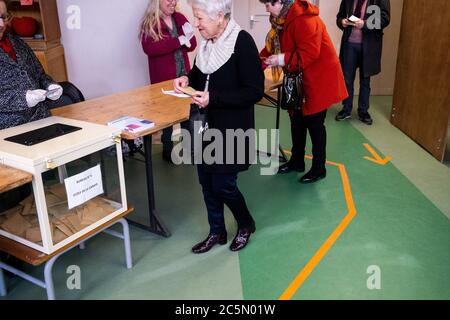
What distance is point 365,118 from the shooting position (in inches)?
198

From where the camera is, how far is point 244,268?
246 cm

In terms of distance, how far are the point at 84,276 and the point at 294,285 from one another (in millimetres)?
1158

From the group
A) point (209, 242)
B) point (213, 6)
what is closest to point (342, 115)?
point (209, 242)

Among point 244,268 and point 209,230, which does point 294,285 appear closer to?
point 244,268

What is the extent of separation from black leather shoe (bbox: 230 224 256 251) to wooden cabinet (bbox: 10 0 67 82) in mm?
2180

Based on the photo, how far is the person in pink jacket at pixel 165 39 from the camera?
144 inches

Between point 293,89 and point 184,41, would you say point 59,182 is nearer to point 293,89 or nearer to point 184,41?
point 293,89

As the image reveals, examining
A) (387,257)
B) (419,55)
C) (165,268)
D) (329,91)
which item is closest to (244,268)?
(165,268)

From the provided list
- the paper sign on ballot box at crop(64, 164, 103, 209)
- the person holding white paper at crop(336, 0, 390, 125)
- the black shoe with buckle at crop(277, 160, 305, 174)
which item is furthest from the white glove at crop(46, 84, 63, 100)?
the person holding white paper at crop(336, 0, 390, 125)

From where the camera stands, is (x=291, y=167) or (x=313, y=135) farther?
(x=291, y=167)

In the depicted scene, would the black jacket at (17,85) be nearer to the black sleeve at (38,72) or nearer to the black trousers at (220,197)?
the black sleeve at (38,72)

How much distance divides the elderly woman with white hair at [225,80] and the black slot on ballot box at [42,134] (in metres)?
0.61

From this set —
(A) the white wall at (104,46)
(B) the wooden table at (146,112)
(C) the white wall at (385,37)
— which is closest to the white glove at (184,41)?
(A) the white wall at (104,46)

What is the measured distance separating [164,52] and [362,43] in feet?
7.68
